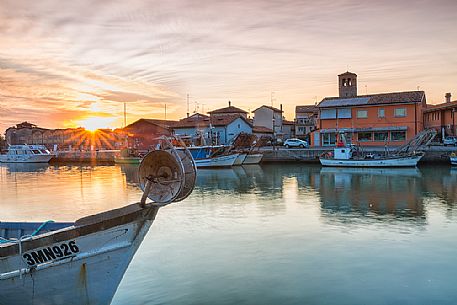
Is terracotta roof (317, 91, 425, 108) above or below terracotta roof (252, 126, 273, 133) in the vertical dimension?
above

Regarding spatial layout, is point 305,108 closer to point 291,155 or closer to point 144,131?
point 144,131

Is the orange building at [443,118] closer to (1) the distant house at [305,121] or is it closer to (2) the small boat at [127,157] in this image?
(1) the distant house at [305,121]

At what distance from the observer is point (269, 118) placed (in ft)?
217

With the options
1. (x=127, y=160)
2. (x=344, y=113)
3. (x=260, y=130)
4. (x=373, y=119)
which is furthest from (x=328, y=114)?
(x=127, y=160)

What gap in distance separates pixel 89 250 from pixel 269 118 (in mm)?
61399

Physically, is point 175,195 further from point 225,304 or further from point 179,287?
point 179,287

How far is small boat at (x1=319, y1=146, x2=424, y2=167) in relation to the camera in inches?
1341

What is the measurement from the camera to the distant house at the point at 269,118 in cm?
6562

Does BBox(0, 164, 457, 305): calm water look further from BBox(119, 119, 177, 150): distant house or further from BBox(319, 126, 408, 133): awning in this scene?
BBox(119, 119, 177, 150): distant house

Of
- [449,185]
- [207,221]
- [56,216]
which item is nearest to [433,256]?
[207,221]

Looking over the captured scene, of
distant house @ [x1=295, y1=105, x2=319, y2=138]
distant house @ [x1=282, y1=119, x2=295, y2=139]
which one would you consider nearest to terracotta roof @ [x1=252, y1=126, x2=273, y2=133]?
distant house @ [x1=295, y1=105, x2=319, y2=138]

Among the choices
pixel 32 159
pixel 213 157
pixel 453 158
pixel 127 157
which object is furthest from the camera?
pixel 32 159

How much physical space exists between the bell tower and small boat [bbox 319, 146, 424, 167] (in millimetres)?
25091

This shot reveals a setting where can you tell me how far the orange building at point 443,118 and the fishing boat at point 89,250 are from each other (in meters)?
39.7
